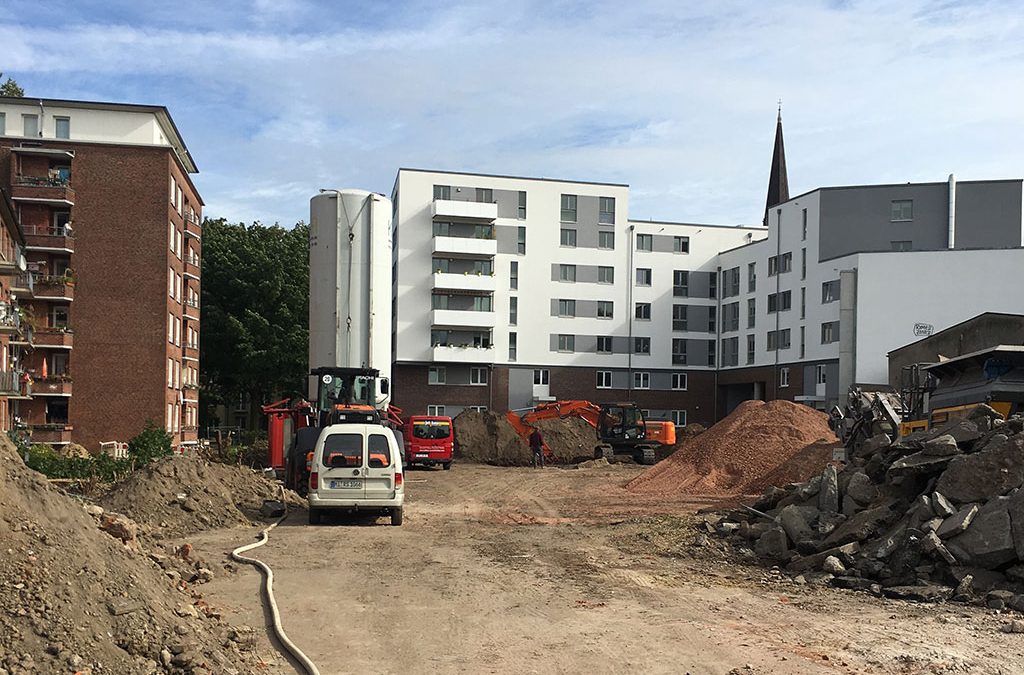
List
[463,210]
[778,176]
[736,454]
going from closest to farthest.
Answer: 1. [736,454]
2. [463,210]
3. [778,176]

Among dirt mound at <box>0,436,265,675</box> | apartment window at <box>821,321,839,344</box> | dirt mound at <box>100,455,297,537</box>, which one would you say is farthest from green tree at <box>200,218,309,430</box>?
dirt mound at <box>0,436,265,675</box>

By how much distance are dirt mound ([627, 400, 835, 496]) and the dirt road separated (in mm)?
11953

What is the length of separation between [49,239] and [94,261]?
2.27 m

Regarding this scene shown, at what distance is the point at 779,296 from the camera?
208 feet

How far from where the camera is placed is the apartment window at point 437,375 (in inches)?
2635

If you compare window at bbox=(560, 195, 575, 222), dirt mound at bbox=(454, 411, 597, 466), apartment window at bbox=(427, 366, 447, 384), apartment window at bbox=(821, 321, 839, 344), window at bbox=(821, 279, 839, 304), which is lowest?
dirt mound at bbox=(454, 411, 597, 466)

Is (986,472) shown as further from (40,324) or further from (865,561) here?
(40,324)

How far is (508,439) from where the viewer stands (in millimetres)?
48312

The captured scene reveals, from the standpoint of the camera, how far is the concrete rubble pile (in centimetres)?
1230

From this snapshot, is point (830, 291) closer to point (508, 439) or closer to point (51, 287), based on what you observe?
point (508, 439)

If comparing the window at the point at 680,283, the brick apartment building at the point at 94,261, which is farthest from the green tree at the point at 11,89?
the window at the point at 680,283

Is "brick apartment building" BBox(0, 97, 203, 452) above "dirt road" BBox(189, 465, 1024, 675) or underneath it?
above

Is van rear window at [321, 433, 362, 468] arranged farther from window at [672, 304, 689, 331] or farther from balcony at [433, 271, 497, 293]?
window at [672, 304, 689, 331]

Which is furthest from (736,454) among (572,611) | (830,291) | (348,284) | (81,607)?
(830,291)
